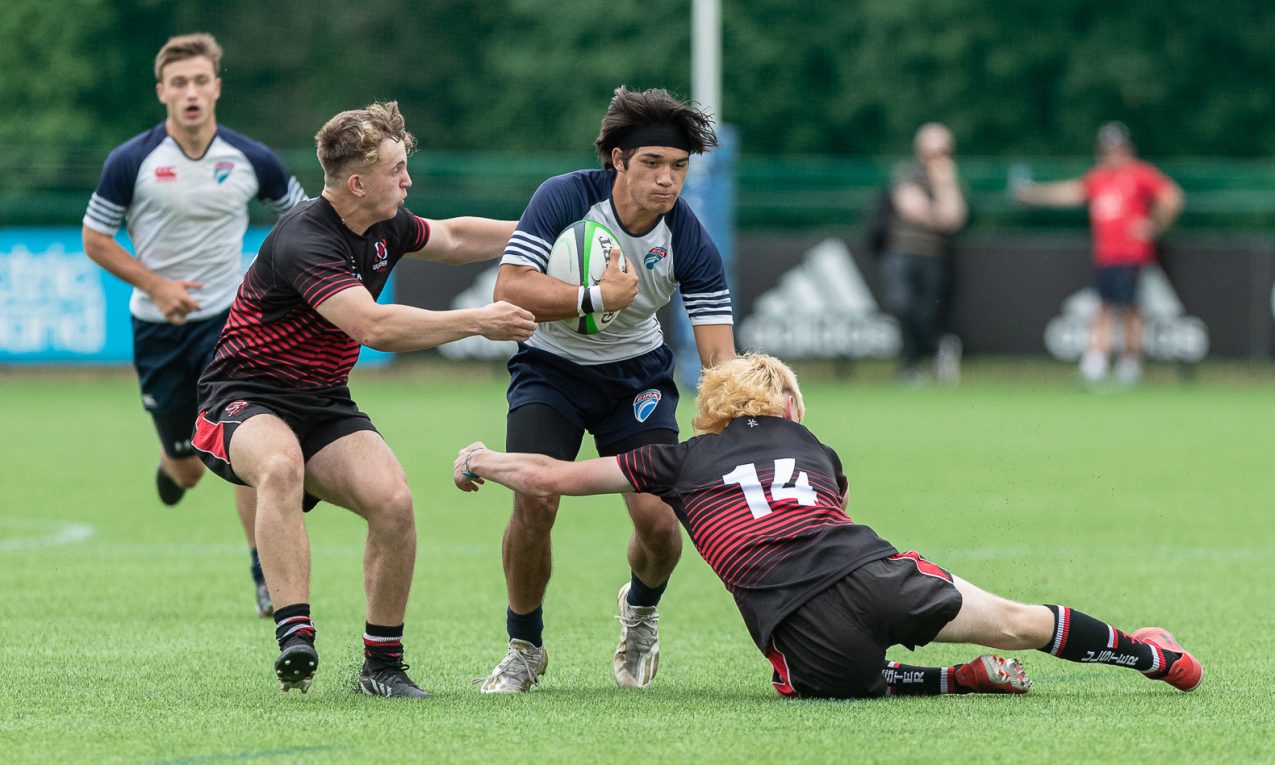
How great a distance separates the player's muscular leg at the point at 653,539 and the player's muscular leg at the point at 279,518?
43.9 inches

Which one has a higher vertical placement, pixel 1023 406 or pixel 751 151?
pixel 751 151

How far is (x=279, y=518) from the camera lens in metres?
5.86

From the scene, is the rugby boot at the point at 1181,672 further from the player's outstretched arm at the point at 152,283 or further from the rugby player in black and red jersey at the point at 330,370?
the player's outstretched arm at the point at 152,283

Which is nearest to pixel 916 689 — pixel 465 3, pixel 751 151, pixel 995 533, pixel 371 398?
pixel 995 533

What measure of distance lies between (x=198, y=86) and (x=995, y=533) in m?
4.78

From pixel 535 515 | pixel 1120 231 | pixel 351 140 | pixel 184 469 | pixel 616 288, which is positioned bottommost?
pixel 184 469

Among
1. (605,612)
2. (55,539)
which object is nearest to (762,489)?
(605,612)

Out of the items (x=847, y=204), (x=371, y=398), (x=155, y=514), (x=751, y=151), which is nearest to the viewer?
(x=155, y=514)

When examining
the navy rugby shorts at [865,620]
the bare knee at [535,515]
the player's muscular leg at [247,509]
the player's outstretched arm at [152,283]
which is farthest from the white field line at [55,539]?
the navy rugby shorts at [865,620]

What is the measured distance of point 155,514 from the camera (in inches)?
441

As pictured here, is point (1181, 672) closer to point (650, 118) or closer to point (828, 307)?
point (650, 118)

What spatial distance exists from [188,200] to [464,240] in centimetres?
257

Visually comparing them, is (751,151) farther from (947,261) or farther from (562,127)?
(947,261)

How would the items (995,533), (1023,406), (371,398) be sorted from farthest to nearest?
(371,398)
(1023,406)
(995,533)
